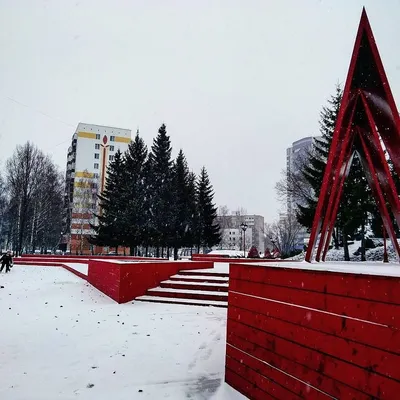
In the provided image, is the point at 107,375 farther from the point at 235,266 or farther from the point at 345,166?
the point at 345,166

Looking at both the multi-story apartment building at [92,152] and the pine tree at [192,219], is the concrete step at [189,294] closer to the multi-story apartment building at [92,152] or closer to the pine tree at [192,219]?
the pine tree at [192,219]

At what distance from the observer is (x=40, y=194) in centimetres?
3684

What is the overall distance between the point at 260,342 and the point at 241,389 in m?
0.71

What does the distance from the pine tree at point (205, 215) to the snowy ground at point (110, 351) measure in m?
28.4

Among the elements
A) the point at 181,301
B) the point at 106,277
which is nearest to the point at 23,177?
the point at 106,277

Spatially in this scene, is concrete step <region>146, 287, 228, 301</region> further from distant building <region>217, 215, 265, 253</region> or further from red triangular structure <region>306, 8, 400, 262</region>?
distant building <region>217, 215, 265, 253</region>

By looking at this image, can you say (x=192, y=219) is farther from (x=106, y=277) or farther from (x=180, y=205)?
(x=106, y=277)

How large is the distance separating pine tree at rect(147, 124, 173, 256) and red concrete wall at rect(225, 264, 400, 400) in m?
28.5

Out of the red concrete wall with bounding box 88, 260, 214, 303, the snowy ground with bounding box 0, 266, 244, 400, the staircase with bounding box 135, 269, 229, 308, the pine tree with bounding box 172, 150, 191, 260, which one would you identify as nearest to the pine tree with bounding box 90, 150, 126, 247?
the pine tree with bounding box 172, 150, 191, 260

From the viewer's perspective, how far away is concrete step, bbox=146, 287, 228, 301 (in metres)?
9.16

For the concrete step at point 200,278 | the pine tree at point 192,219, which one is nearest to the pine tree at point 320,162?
the pine tree at point 192,219

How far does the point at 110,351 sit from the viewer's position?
199 inches

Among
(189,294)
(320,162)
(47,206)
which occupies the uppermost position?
(320,162)

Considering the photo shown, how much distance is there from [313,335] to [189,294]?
23.6ft
